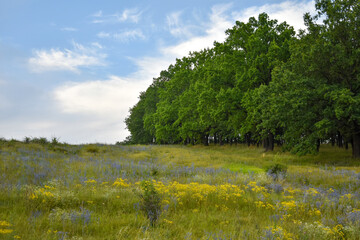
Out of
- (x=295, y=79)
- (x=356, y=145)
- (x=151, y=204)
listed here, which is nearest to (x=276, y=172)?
(x=151, y=204)

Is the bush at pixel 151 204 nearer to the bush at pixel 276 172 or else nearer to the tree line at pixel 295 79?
the bush at pixel 276 172

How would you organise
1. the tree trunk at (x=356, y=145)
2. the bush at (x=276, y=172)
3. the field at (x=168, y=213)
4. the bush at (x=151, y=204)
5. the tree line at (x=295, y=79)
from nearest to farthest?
the field at (x=168, y=213) → the bush at (x=151, y=204) → the bush at (x=276, y=172) → the tree line at (x=295, y=79) → the tree trunk at (x=356, y=145)

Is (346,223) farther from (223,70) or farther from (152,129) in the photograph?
(152,129)

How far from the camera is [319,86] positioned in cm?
2000

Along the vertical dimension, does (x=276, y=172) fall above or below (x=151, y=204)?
below

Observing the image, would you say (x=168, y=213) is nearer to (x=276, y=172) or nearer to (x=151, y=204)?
(x=151, y=204)

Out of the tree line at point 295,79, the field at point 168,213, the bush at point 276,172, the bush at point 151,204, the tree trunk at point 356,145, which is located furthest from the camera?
the tree trunk at point 356,145

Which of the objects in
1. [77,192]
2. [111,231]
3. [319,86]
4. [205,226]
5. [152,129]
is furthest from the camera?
[152,129]

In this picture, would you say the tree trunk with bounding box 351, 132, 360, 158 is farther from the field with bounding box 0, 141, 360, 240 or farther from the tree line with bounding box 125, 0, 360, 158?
the field with bounding box 0, 141, 360, 240

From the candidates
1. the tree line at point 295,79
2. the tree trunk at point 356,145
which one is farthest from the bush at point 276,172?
the tree trunk at point 356,145

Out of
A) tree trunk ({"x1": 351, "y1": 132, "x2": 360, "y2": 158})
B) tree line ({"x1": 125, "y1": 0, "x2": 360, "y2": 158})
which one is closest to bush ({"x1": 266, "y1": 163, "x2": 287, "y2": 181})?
tree line ({"x1": 125, "y1": 0, "x2": 360, "y2": 158})

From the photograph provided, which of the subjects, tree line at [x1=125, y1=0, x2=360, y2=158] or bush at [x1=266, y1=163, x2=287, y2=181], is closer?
bush at [x1=266, y1=163, x2=287, y2=181]

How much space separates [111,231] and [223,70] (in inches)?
1109

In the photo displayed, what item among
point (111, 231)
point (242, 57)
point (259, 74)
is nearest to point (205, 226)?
point (111, 231)
